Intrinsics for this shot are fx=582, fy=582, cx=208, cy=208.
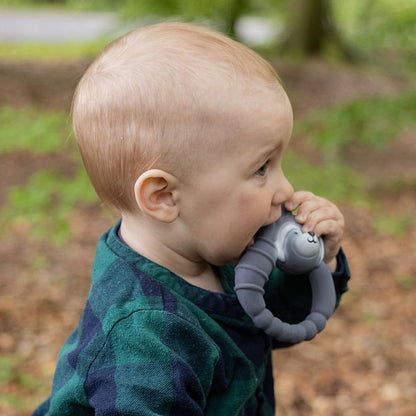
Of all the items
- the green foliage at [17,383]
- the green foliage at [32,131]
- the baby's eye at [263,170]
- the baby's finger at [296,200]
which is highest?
the baby's eye at [263,170]

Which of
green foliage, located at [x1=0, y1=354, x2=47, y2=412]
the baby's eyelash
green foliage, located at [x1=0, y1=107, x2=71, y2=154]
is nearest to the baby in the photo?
the baby's eyelash

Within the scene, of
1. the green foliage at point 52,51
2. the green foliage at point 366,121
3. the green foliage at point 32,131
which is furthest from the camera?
the green foliage at point 52,51

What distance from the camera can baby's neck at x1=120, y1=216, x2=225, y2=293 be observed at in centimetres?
146

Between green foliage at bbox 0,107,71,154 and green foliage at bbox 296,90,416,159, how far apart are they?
3.06 metres

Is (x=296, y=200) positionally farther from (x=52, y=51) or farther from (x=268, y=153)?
(x=52, y=51)

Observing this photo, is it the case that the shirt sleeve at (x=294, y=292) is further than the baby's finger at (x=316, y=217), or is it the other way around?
the shirt sleeve at (x=294, y=292)

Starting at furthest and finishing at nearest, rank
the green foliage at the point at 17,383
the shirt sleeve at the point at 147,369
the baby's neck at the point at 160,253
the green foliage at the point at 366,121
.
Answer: the green foliage at the point at 366,121, the green foliage at the point at 17,383, the baby's neck at the point at 160,253, the shirt sleeve at the point at 147,369

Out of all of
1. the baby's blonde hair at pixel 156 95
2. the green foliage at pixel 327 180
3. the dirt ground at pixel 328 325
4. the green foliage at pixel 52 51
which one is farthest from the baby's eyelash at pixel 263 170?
the green foliage at pixel 52 51

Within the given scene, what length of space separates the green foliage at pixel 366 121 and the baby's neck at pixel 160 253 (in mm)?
3189

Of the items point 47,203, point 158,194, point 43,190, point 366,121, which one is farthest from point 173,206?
point 43,190

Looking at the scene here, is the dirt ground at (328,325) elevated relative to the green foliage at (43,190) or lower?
elevated

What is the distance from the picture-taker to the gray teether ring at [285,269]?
134 cm

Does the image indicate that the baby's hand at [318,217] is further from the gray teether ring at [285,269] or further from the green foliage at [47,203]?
the green foliage at [47,203]

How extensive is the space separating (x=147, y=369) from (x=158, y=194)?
0.40 metres
